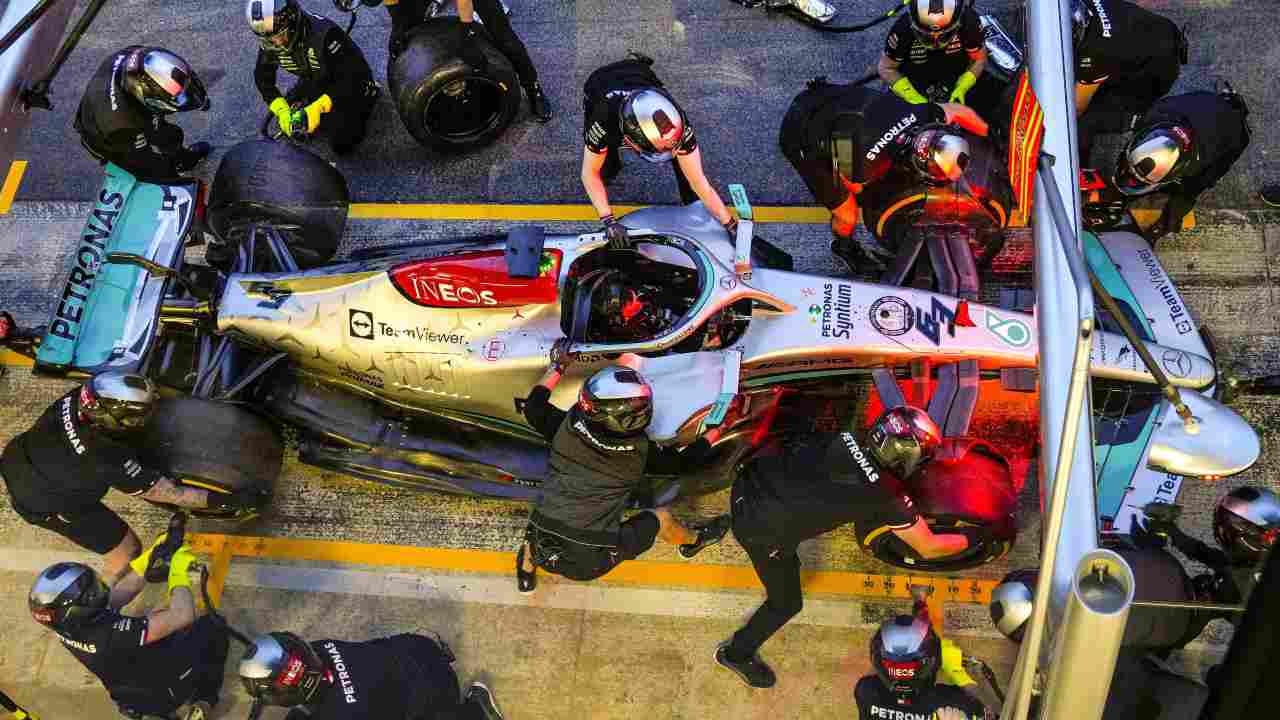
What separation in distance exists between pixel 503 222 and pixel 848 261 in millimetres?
2509

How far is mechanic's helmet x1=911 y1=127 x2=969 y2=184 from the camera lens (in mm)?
6152

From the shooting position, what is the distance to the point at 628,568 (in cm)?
673

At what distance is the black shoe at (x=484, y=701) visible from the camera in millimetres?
6277

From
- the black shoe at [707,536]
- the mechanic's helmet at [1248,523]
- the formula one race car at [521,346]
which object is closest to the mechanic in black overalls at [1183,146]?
the formula one race car at [521,346]

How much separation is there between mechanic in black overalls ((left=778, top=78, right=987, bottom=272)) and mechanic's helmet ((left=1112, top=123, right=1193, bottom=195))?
2.84ft

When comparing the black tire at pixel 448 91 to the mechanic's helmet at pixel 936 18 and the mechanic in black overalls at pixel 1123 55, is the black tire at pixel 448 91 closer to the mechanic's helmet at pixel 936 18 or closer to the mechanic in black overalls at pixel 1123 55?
the mechanic's helmet at pixel 936 18

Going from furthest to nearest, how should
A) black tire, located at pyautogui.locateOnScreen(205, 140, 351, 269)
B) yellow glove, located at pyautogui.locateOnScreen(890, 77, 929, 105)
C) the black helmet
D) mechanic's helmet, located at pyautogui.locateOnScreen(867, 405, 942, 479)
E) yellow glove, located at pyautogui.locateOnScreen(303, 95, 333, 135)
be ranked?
yellow glove, located at pyautogui.locateOnScreen(303, 95, 333, 135) < yellow glove, located at pyautogui.locateOnScreen(890, 77, 929, 105) < black tire, located at pyautogui.locateOnScreen(205, 140, 351, 269) < mechanic's helmet, located at pyautogui.locateOnScreen(867, 405, 942, 479) < the black helmet

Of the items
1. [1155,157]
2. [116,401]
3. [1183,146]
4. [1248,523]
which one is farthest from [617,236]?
[1248,523]

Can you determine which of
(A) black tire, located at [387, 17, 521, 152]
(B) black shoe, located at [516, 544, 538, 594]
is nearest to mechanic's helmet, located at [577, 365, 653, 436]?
(B) black shoe, located at [516, 544, 538, 594]

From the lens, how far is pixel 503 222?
26.1 ft

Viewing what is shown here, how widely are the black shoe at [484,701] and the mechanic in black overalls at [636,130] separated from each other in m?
2.70

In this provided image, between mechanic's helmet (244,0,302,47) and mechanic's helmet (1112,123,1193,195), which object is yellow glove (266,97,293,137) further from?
mechanic's helmet (1112,123,1193,195)

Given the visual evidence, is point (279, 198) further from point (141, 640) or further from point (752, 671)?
point (752, 671)

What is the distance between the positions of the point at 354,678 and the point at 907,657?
2686mm
